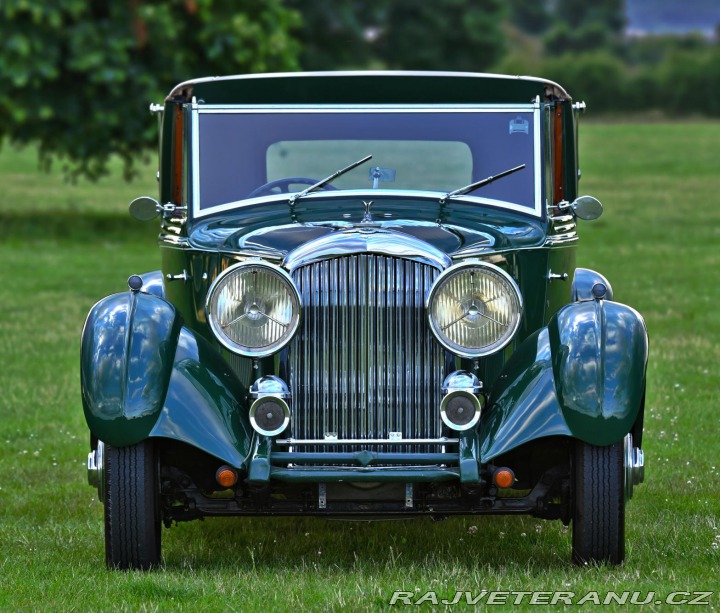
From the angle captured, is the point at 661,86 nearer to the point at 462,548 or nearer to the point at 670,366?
the point at 670,366

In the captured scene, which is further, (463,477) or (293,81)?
(293,81)

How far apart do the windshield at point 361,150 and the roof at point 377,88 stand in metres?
0.07

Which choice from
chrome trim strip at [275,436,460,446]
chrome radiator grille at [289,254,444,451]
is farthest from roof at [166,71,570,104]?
chrome trim strip at [275,436,460,446]

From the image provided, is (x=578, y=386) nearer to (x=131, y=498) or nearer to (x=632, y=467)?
(x=632, y=467)

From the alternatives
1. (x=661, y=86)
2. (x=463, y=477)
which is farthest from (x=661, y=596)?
(x=661, y=86)

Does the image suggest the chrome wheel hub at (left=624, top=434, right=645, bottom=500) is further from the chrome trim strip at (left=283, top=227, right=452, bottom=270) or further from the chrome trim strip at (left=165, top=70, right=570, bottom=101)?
the chrome trim strip at (left=165, top=70, right=570, bottom=101)

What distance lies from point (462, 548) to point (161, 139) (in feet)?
8.03

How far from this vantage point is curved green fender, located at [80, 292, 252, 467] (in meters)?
5.38

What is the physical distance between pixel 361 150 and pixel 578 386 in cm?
172

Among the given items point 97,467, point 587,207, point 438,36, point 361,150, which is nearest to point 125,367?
point 97,467

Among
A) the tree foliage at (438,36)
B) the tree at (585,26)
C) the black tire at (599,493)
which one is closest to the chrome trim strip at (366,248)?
the black tire at (599,493)

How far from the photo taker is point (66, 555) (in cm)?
600

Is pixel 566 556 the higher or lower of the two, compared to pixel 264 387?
lower

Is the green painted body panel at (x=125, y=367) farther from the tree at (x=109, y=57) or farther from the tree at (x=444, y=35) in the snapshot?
the tree at (x=444, y=35)
